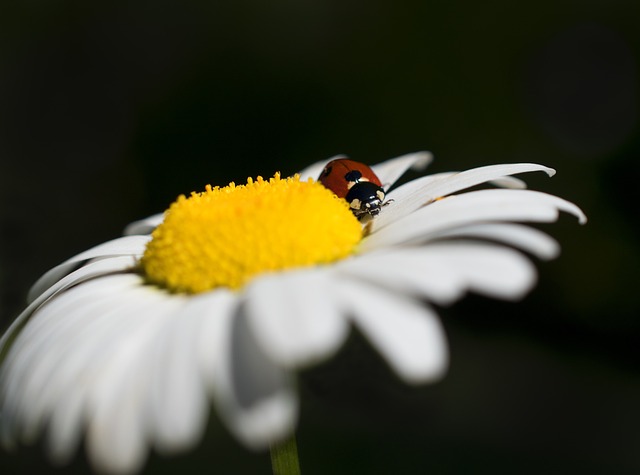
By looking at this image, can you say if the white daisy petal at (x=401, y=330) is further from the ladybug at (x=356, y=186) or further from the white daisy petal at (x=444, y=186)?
the ladybug at (x=356, y=186)

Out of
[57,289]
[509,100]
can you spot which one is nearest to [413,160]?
[57,289]

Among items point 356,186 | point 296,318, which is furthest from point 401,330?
point 356,186

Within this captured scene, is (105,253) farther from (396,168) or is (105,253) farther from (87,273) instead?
(396,168)

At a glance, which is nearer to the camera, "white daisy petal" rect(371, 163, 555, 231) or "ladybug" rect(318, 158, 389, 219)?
"white daisy petal" rect(371, 163, 555, 231)

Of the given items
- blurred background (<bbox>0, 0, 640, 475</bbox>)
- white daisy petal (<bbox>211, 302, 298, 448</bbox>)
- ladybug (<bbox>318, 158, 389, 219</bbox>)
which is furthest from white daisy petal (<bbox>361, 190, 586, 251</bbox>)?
blurred background (<bbox>0, 0, 640, 475</bbox>)

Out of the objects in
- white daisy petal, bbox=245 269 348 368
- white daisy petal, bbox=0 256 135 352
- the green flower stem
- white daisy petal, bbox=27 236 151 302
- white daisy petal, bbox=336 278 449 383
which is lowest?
the green flower stem

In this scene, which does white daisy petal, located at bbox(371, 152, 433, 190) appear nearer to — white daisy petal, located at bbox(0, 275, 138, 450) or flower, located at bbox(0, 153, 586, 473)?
flower, located at bbox(0, 153, 586, 473)

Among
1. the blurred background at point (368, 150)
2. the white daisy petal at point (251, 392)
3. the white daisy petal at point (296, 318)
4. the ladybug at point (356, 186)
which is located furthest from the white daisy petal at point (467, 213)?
the blurred background at point (368, 150)
